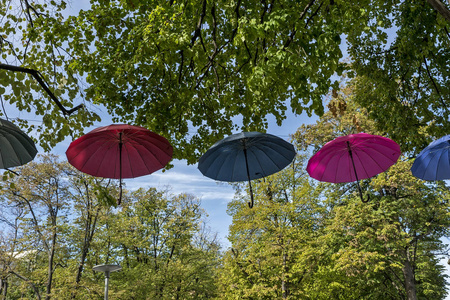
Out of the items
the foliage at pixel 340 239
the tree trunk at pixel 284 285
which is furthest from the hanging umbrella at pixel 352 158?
the tree trunk at pixel 284 285

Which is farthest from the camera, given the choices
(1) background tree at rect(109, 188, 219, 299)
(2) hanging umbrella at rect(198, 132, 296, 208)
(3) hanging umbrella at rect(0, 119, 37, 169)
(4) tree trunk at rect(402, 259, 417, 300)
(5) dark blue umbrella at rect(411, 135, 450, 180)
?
(1) background tree at rect(109, 188, 219, 299)

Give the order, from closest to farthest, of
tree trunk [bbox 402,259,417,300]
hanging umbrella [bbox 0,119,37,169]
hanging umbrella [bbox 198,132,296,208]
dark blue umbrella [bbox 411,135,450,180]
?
hanging umbrella [bbox 0,119,37,169] → hanging umbrella [bbox 198,132,296,208] → dark blue umbrella [bbox 411,135,450,180] → tree trunk [bbox 402,259,417,300]

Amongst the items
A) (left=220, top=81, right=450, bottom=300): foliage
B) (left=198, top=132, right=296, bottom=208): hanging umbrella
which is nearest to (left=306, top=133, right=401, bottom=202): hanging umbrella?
(left=198, top=132, right=296, bottom=208): hanging umbrella

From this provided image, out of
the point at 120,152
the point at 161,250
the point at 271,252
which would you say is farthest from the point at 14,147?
the point at 161,250

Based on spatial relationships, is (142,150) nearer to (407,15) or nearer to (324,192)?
(407,15)

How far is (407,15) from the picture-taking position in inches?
336

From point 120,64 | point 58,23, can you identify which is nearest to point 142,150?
point 120,64

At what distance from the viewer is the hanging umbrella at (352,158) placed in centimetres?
506

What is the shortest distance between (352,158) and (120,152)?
3.26m

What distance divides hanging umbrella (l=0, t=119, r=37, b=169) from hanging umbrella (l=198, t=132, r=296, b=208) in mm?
2177

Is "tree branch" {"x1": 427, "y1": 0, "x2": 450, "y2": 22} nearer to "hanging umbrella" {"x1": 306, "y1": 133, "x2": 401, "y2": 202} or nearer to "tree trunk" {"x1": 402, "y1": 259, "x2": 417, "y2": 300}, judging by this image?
"hanging umbrella" {"x1": 306, "y1": 133, "x2": 401, "y2": 202}

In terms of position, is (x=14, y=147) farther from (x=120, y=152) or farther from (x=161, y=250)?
(x=161, y=250)

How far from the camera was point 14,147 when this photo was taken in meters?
4.27

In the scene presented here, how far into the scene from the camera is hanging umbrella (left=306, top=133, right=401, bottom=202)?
5.06 metres
